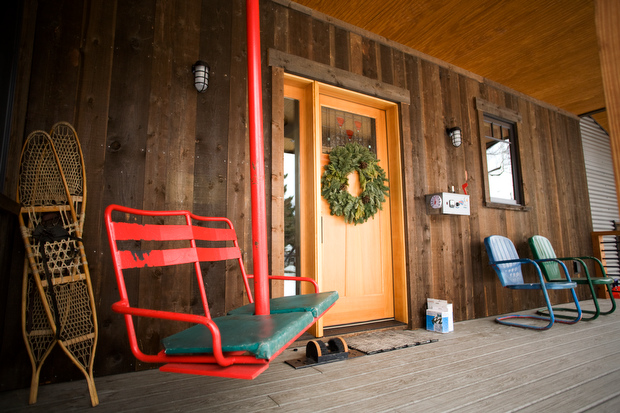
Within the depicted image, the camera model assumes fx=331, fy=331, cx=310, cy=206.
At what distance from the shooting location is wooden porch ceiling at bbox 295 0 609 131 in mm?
3258

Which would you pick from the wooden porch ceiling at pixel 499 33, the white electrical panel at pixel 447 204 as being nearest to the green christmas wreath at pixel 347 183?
the white electrical panel at pixel 447 204

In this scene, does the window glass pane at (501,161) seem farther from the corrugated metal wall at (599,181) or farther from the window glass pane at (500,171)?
the corrugated metal wall at (599,181)

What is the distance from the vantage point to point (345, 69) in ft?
10.7

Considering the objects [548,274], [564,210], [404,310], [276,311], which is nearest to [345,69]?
[404,310]

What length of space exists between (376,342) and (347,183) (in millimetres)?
1471

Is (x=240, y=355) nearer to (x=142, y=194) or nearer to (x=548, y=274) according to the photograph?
(x=142, y=194)

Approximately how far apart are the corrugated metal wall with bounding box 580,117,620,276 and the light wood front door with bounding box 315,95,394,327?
458 centimetres

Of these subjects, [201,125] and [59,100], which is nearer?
[59,100]

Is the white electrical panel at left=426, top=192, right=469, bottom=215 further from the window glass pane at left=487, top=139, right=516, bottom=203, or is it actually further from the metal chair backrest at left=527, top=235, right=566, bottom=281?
the metal chair backrest at left=527, top=235, right=566, bottom=281

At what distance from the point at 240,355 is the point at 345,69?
3.02 meters

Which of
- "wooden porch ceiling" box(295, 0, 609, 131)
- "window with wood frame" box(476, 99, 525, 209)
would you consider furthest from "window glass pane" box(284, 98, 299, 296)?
"window with wood frame" box(476, 99, 525, 209)

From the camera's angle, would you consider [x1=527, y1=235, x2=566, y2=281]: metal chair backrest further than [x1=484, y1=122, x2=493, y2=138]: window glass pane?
No

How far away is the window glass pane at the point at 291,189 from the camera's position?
315 cm

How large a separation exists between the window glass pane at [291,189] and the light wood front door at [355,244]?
0.85 feet
